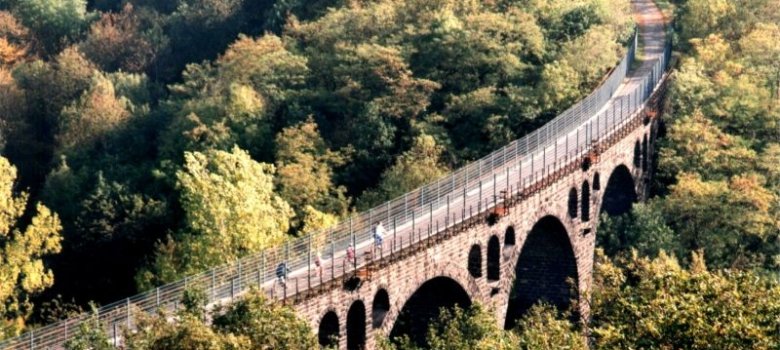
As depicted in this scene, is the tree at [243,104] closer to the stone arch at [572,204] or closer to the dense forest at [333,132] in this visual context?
the dense forest at [333,132]

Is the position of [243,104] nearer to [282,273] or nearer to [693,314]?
[282,273]

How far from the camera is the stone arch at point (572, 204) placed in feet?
243

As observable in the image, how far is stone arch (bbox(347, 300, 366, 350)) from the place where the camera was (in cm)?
5538

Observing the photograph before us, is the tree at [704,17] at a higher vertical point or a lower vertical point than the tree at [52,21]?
lower

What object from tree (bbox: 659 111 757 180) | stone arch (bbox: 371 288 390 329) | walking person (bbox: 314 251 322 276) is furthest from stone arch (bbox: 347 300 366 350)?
tree (bbox: 659 111 757 180)

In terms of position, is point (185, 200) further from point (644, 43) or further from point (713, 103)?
point (644, 43)

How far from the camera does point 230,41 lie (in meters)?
115

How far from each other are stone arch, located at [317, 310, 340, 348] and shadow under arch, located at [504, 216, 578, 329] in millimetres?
21371

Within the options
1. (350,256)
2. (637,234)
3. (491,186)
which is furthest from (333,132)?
(350,256)

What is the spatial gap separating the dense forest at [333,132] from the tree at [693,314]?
1445cm

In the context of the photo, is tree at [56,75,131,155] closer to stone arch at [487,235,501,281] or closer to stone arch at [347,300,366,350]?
stone arch at [487,235,501,281]

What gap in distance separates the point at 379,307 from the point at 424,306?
21.3 ft

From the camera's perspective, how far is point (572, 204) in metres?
74.9

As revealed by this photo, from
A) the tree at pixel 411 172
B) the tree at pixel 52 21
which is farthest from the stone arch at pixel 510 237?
the tree at pixel 52 21
